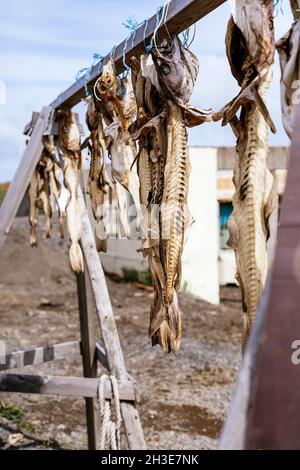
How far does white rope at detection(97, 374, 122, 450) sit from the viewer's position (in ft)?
12.1

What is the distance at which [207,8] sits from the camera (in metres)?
2.25

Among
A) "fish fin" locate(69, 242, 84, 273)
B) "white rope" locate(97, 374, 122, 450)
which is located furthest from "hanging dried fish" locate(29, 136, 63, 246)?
"white rope" locate(97, 374, 122, 450)

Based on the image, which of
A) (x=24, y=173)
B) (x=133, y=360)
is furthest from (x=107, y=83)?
(x=133, y=360)

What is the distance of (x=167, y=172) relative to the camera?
7.37 ft

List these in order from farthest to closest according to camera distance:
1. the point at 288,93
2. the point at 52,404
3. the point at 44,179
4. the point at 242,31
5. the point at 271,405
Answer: the point at 52,404
the point at 44,179
the point at 242,31
the point at 288,93
the point at 271,405

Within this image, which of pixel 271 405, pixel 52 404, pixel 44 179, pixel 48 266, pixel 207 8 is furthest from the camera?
pixel 48 266

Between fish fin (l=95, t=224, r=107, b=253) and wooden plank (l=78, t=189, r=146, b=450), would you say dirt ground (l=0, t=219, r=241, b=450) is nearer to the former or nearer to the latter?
wooden plank (l=78, t=189, r=146, b=450)

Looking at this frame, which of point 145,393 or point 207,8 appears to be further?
point 145,393

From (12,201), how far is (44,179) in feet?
1.94

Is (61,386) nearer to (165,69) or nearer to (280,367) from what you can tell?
(165,69)

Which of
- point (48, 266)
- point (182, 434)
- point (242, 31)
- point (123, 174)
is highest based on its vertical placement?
point (242, 31)

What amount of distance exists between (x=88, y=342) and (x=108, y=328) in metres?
1.12

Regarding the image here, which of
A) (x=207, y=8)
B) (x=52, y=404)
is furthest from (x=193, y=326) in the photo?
(x=207, y=8)

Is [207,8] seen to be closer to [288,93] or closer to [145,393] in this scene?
[288,93]
